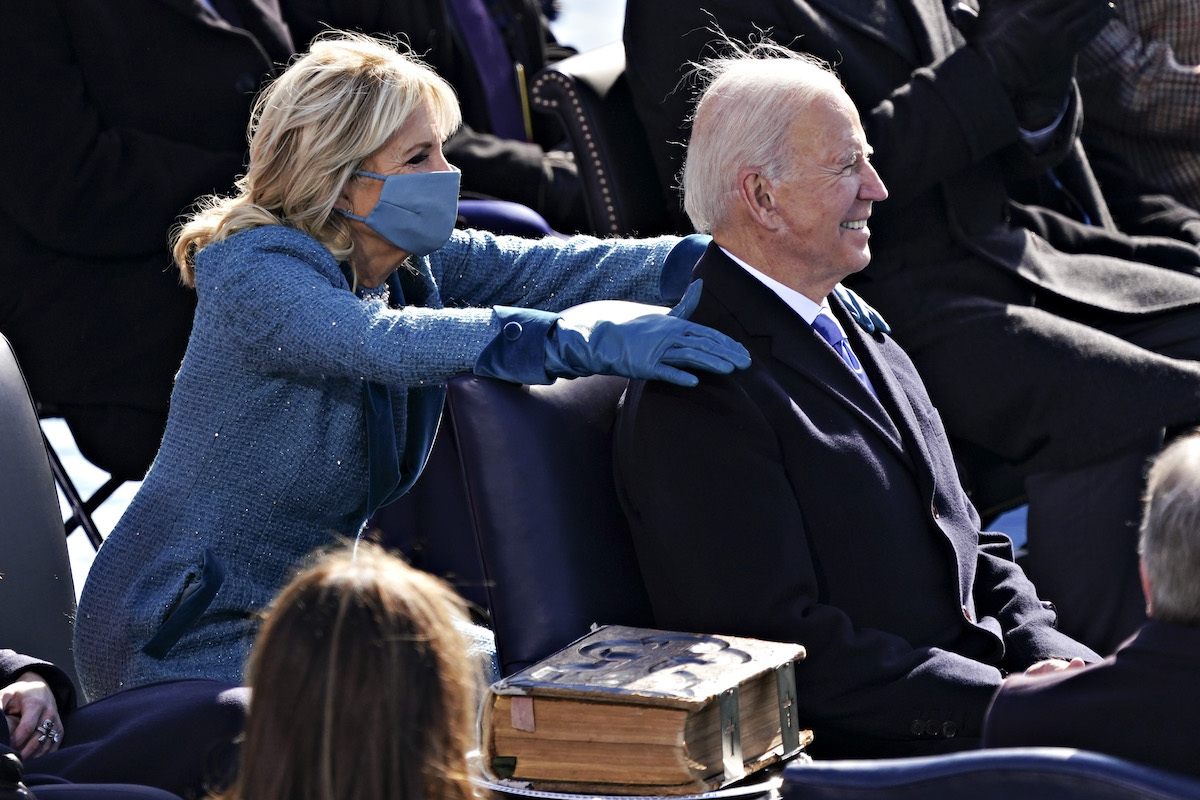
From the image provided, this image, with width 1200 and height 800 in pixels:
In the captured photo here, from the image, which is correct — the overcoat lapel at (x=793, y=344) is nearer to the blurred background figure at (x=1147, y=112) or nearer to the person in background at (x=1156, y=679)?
the person in background at (x=1156, y=679)

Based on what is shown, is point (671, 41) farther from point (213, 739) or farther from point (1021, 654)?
point (213, 739)

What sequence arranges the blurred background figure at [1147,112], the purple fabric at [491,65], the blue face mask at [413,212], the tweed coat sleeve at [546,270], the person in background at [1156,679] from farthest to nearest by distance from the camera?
the purple fabric at [491,65] → the blurred background figure at [1147,112] → the tweed coat sleeve at [546,270] → the blue face mask at [413,212] → the person in background at [1156,679]

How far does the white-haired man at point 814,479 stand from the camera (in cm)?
215

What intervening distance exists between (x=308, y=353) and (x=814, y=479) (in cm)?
79

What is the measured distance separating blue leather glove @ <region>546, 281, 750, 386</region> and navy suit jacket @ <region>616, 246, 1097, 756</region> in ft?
0.23

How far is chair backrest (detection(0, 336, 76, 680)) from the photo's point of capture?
241 centimetres

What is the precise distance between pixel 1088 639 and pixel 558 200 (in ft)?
6.14

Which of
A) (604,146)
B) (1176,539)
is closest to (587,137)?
(604,146)

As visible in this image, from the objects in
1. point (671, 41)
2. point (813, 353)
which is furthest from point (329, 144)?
point (671, 41)

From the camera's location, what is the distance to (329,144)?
254 cm

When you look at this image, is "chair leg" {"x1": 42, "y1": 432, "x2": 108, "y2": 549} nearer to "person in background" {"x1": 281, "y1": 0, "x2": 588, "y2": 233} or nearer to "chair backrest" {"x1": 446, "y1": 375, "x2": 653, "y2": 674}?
"person in background" {"x1": 281, "y1": 0, "x2": 588, "y2": 233}

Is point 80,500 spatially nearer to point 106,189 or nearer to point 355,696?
point 106,189

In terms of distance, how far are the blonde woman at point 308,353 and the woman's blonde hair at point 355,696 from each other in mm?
884

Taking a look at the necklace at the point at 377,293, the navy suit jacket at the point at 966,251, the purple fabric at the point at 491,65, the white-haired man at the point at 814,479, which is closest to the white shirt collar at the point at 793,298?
the white-haired man at the point at 814,479
